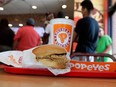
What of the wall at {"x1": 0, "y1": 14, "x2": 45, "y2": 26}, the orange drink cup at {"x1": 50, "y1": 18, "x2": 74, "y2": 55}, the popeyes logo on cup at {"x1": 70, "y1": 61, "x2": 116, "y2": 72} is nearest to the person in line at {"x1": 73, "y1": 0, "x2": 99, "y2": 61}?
the orange drink cup at {"x1": 50, "y1": 18, "x2": 74, "y2": 55}

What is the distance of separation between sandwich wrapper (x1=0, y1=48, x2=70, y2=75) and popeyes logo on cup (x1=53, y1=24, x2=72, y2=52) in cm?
11

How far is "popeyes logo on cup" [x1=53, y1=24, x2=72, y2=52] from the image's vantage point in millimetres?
649

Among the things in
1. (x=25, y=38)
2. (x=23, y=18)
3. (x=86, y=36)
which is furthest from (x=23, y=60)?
(x=23, y=18)

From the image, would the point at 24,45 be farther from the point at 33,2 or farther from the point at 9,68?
the point at 33,2

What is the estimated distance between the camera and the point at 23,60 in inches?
22.7

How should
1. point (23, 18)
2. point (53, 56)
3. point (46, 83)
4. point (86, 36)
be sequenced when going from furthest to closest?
point (23, 18), point (86, 36), point (53, 56), point (46, 83)

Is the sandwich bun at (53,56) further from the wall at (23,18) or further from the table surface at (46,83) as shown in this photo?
the wall at (23,18)

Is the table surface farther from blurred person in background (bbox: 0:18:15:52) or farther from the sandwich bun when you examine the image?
blurred person in background (bbox: 0:18:15:52)

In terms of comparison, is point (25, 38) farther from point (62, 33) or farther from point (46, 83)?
point (46, 83)

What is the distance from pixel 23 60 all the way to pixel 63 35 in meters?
0.15

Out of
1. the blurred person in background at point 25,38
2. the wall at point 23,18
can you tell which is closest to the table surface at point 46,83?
the blurred person in background at point 25,38

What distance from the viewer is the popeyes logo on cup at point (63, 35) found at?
2.13 feet

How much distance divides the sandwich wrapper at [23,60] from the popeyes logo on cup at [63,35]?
107mm

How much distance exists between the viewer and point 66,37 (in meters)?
0.65
